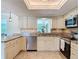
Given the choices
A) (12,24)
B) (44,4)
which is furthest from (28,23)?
(44,4)

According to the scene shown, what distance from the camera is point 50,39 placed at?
7.27 m

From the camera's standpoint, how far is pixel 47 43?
23.8ft

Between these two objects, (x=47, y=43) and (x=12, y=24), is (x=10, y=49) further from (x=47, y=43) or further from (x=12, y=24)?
(x=12, y=24)

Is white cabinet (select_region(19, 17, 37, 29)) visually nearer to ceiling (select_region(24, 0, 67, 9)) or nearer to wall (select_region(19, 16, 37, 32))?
wall (select_region(19, 16, 37, 32))

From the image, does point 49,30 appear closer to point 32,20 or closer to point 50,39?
point 50,39

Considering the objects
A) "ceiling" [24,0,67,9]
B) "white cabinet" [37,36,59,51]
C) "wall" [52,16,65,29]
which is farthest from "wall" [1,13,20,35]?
"ceiling" [24,0,67,9]

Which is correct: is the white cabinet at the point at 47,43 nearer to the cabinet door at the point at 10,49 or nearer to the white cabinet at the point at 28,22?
the white cabinet at the point at 28,22

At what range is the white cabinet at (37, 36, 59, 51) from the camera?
23.8 feet

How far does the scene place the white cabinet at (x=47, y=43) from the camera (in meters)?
7.25

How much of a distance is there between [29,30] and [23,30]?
352 millimetres

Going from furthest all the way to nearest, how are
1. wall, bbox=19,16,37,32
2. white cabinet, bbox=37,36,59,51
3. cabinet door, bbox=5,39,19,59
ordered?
wall, bbox=19,16,37,32
white cabinet, bbox=37,36,59,51
cabinet door, bbox=5,39,19,59

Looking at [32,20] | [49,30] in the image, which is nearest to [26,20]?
[32,20]

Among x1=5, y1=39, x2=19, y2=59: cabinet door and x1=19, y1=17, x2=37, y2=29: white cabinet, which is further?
x1=19, y1=17, x2=37, y2=29: white cabinet

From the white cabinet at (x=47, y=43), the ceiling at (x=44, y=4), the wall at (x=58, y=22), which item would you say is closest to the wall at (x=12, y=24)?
the white cabinet at (x=47, y=43)
